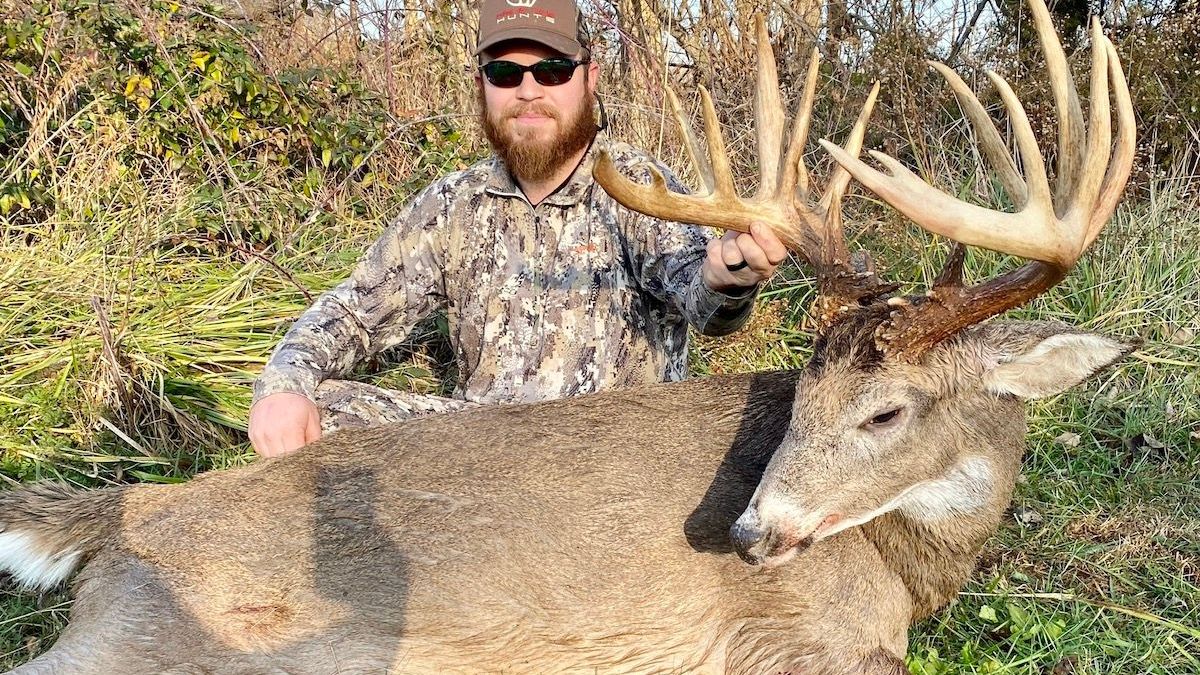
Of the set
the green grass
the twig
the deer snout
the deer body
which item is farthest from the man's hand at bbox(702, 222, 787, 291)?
the twig

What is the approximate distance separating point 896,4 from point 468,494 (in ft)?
17.6

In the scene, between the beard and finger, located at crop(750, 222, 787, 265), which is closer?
finger, located at crop(750, 222, 787, 265)

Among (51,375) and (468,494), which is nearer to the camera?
(468,494)

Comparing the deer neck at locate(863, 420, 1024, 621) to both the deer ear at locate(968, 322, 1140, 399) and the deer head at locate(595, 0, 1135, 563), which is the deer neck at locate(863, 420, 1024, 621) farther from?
the deer ear at locate(968, 322, 1140, 399)

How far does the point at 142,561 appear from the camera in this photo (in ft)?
9.97

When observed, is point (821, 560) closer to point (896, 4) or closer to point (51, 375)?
point (51, 375)

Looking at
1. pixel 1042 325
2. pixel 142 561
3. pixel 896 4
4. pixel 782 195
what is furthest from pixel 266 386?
pixel 896 4

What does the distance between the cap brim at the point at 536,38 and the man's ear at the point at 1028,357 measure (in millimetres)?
2234

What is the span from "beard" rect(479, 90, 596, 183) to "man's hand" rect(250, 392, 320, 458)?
1374 mm

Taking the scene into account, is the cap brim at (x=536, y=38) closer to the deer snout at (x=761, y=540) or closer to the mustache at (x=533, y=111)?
the mustache at (x=533, y=111)

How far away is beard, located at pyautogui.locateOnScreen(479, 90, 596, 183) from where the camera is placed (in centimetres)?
446

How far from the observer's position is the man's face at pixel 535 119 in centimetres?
446

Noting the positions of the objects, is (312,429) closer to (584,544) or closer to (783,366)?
(584,544)

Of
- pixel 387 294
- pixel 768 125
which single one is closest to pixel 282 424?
pixel 387 294
